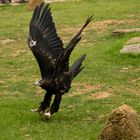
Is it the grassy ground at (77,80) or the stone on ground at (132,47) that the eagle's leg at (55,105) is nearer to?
the grassy ground at (77,80)

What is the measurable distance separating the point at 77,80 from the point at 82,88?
0.82 meters

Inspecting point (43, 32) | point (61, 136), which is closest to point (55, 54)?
point (43, 32)

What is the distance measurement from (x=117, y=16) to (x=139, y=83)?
393 inches

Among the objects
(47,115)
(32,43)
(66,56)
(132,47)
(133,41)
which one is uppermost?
(32,43)

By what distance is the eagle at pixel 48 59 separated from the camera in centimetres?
939

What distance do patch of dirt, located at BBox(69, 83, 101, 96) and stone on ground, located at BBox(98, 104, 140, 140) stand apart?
4268mm

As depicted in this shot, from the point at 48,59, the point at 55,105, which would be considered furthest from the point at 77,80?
the point at 48,59

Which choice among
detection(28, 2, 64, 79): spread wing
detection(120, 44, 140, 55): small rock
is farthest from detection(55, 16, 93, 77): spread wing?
detection(120, 44, 140, 55): small rock

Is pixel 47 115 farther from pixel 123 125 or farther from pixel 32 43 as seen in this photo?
pixel 123 125

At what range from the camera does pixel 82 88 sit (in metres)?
12.8

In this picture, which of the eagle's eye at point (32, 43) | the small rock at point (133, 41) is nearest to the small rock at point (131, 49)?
the small rock at point (133, 41)

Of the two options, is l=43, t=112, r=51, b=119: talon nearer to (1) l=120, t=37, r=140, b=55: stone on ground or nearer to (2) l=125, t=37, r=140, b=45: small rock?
(1) l=120, t=37, r=140, b=55: stone on ground

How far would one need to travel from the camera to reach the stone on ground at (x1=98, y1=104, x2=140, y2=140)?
7887mm

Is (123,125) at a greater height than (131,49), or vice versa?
(123,125)
